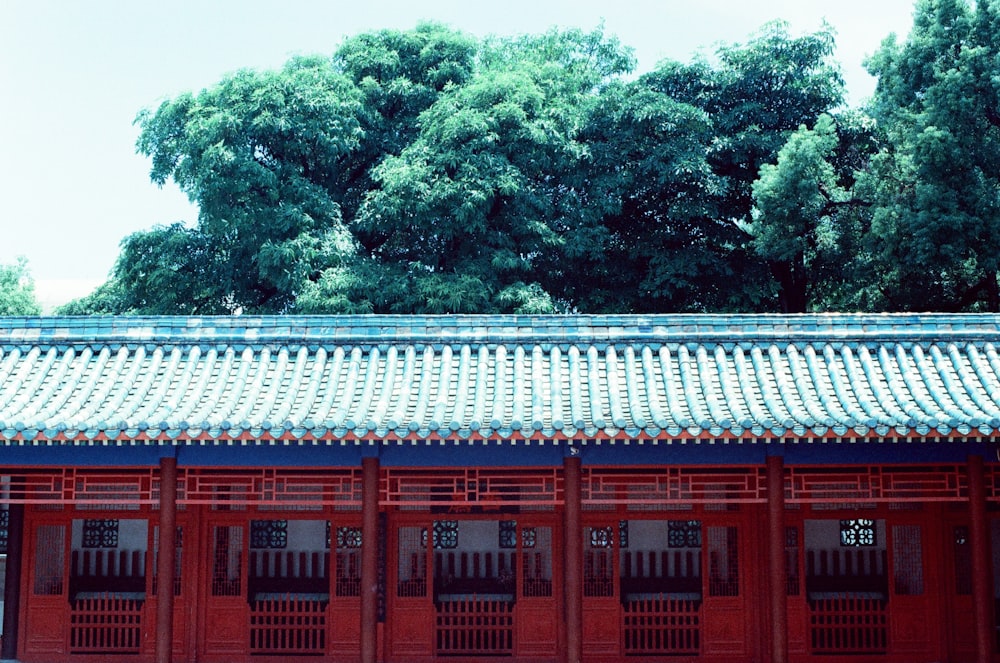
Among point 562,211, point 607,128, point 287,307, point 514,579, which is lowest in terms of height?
point 514,579

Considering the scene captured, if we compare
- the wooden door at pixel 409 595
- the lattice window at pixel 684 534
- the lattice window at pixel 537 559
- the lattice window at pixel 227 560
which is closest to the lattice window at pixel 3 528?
the lattice window at pixel 227 560

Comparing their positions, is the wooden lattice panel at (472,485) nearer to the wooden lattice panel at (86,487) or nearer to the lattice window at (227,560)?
the lattice window at (227,560)

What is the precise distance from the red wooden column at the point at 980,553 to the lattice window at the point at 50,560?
1140 cm

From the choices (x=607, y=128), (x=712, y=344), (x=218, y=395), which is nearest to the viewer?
(x=218, y=395)

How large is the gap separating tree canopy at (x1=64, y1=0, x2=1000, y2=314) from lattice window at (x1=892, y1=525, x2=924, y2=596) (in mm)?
14153

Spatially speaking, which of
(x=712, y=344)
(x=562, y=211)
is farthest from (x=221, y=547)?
(x=562, y=211)

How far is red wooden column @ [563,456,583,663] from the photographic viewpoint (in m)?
13.0

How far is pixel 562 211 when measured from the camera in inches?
1230

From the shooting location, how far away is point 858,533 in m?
15.1

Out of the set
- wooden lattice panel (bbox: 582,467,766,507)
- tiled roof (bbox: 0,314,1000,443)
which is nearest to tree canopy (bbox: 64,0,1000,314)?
tiled roof (bbox: 0,314,1000,443)

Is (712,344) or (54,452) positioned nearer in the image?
(54,452)

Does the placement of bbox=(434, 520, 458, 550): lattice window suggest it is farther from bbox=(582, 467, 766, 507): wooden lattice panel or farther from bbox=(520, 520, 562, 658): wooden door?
bbox=(582, 467, 766, 507): wooden lattice panel

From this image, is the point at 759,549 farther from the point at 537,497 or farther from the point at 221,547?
the point at 221,547

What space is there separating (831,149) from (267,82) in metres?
15.0
